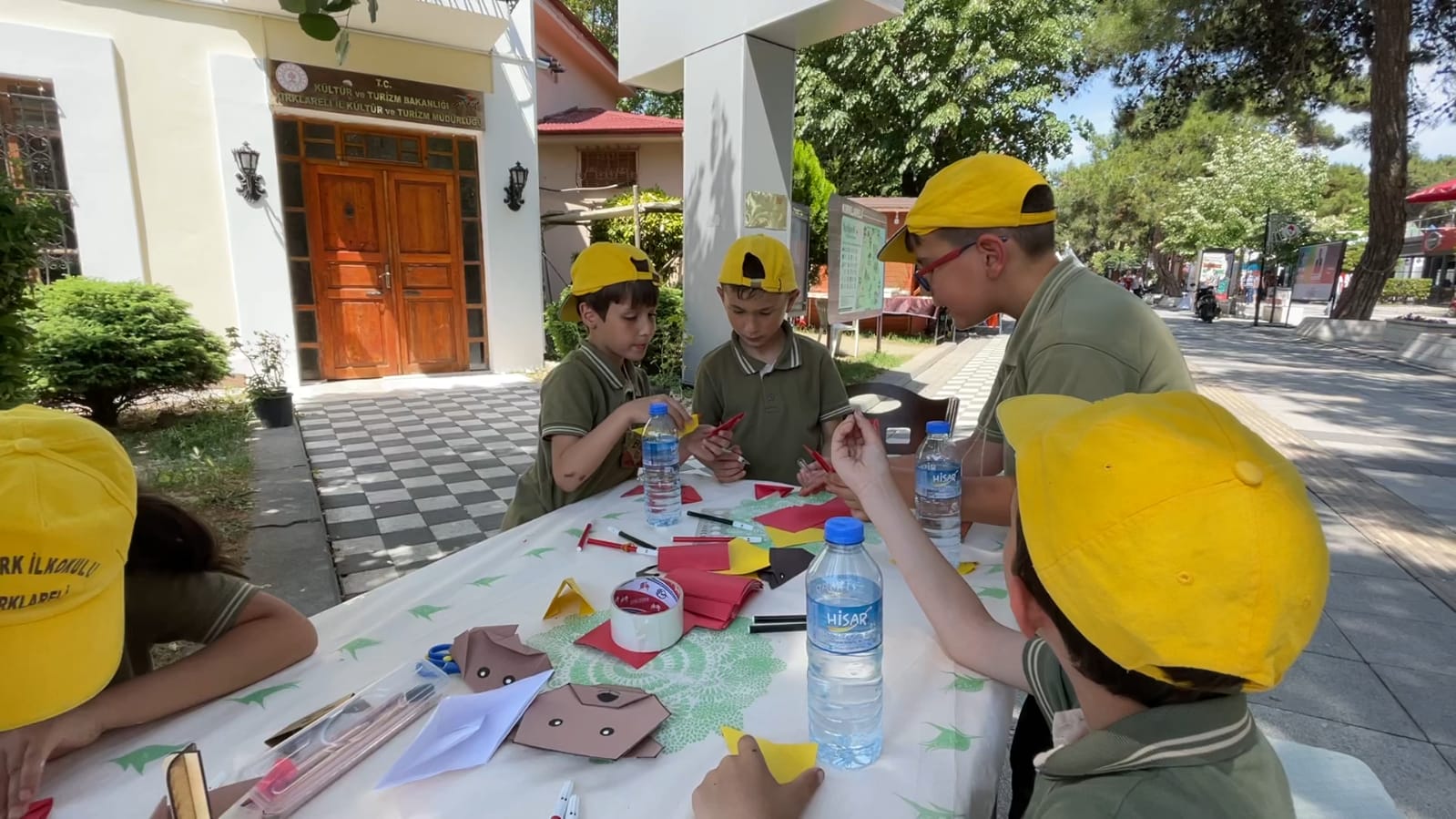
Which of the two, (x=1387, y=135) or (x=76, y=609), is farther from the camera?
(x=1387, y=135)

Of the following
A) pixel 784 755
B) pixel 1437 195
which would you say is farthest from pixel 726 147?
pixel 1437 195

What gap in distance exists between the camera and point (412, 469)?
557cm

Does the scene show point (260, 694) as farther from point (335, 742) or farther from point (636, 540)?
point (636, 540)

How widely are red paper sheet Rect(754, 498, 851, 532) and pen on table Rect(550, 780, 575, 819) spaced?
3.50 ft

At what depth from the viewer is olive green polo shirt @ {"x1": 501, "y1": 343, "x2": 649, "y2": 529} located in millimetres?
2166

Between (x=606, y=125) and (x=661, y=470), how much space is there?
1226cm

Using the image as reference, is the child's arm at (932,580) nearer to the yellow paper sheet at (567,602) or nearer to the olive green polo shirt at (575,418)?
the yellow paper sheet at (567,602)

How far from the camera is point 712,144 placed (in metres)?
6.08

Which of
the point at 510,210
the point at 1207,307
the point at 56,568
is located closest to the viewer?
the point at 56,568

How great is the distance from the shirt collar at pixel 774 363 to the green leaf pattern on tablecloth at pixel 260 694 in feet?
6.38

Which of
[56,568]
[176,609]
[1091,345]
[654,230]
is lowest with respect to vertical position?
[176,609]

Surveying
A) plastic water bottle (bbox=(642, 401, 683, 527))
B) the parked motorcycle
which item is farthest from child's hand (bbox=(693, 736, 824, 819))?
the parked motorcycle

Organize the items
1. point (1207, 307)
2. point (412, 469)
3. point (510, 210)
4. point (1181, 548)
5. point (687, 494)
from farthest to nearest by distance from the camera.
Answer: point (1207, 307)
point (510, 210)
point (412, 469)
point (687, 494)
point (1181, 548)

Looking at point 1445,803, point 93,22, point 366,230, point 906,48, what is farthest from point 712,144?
point 906,48
